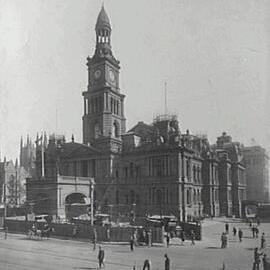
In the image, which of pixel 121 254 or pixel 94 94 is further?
pixel 94 94

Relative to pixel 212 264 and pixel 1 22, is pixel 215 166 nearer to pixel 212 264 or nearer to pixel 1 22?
pixel 212 264

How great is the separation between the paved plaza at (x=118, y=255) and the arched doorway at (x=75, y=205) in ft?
50.7

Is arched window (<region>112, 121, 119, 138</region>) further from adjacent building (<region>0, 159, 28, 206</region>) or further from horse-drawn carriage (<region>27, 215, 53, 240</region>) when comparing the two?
adjacent building (<region>0, 159, 28, 206</region>)

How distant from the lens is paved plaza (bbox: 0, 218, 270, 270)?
65.8 feet

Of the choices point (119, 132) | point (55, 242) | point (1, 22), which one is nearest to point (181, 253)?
point (55, 242)

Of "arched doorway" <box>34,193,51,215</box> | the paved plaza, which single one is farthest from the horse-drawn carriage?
"arched doorway" <box>34,193,51,215</box>

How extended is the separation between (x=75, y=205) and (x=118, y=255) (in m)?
23.6

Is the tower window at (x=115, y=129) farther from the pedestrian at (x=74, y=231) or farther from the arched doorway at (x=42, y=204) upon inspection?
the pedestrian at (x=74, y=231)

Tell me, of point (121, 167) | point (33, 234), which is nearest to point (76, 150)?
point (121, 167)

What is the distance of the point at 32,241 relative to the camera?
29703 millimetres

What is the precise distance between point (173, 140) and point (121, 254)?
28476 millimetres

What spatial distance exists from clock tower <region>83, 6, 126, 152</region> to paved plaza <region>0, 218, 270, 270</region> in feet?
93.5

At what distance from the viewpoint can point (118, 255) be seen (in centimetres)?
2338

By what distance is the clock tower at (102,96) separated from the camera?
57312 millimetres
